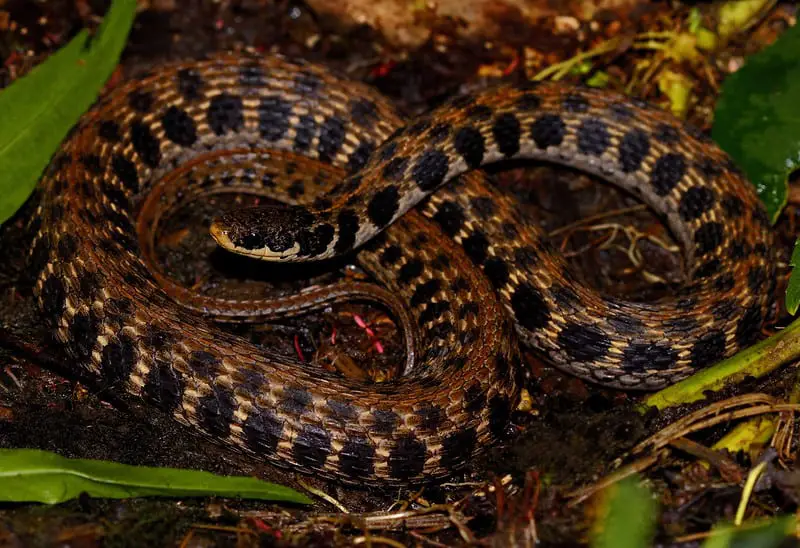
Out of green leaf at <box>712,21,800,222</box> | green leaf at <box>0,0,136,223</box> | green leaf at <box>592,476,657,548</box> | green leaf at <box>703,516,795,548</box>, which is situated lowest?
green leaf at <box>592,476,657,548</box>

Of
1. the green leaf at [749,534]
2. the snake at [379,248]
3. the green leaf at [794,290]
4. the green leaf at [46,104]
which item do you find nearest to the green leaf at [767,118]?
the snake at [379,248]

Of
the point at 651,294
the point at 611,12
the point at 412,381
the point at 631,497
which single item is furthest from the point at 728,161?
the point at 631,497

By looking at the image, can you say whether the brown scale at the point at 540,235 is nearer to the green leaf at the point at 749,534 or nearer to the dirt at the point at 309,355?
the dirt at the point at 309,355

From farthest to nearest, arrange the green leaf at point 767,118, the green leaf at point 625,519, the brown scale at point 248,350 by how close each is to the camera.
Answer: the green leaf at point 767,118, the brown scale at point 248,350, the green leaf at point 625,519

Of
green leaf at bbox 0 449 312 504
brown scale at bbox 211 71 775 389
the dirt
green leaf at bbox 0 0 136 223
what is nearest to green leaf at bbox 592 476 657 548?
the dirt

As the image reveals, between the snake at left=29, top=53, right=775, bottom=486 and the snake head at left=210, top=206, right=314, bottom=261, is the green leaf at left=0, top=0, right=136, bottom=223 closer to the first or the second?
the snake at left=29, top=53, right=775, bottom=486

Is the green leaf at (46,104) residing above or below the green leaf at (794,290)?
above

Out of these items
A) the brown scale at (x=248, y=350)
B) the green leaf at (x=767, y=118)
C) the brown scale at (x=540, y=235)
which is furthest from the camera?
the green leaf at (x=767, y=118)
